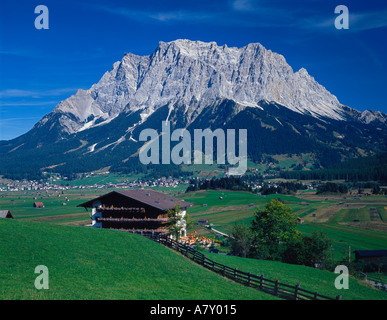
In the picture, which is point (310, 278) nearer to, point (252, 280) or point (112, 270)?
point (252, 280)

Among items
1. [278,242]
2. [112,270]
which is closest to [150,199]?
[278,242]

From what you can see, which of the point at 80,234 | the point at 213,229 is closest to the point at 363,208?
the point at 213,229

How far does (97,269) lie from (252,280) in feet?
43.5

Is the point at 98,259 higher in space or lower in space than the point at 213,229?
higher

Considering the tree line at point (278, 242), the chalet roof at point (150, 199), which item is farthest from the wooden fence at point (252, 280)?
the tree line at point (278, 242)

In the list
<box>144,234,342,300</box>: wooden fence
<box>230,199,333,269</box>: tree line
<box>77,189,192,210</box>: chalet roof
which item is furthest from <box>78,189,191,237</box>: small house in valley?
<box>144,234,342,300</box>: wooden fence

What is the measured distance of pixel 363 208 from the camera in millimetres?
140375

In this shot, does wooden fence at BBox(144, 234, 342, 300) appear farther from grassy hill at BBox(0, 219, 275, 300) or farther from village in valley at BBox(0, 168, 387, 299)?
grassy hill at BBox(0, 219, 275, 300)

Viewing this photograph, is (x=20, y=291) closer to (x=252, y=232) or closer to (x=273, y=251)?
(x=273, y=251)

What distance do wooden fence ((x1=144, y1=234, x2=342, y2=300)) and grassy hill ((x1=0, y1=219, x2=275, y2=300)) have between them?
43.7 inches

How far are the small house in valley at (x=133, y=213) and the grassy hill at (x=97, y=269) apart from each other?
19339 mm

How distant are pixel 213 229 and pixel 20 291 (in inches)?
3252

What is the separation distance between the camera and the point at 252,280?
29.7 metres
